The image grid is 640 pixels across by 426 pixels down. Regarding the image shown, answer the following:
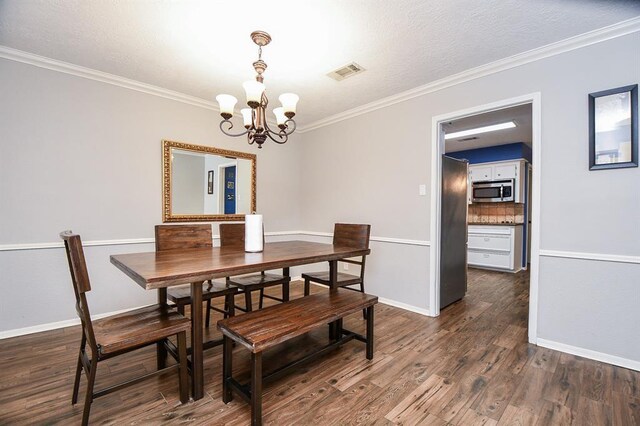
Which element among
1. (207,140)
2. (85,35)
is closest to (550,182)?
(207,140)

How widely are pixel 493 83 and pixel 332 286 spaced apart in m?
2.42

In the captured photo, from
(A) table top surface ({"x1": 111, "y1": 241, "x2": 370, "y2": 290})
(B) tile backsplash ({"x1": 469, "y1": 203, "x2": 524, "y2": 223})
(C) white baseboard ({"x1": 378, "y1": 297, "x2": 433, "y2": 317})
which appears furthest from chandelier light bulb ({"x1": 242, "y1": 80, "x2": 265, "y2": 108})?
(B) tile backsplash ({"x1": 469, "y1": 203, "x2": 524, "y2": 223})

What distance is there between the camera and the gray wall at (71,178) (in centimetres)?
256

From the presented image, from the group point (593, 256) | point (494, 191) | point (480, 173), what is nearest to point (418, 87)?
point (593, 256)

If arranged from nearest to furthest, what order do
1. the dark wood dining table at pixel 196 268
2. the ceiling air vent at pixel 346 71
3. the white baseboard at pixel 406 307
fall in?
the dark wood dining table at pixel 196 268 < the ceiling air vent at pixel 346 71 < the white baseboard at pixel 406 307

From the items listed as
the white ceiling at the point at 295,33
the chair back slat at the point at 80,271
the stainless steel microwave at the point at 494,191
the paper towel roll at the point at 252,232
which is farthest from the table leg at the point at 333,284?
the stainless steel microwave at the point at 494,191

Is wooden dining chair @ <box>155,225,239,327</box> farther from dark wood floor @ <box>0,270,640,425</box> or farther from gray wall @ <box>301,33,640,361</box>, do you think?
gray wall @ <box>301,33,640,361</box>

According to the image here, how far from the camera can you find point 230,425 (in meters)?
1.54

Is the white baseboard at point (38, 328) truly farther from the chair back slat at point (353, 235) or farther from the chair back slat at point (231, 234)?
the chair back slat at point (353, 235)

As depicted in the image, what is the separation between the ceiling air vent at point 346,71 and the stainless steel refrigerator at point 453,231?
1.33 metres

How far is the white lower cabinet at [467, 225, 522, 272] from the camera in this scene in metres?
5.31

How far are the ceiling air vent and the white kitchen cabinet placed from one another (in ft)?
13.9

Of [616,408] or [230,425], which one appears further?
[616,408]

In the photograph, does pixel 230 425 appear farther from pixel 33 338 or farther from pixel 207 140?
pixel 207 140
